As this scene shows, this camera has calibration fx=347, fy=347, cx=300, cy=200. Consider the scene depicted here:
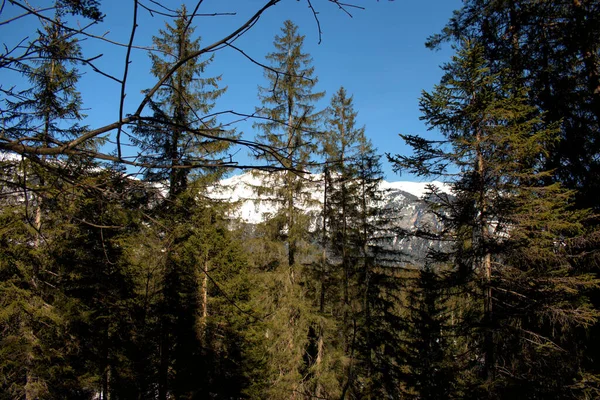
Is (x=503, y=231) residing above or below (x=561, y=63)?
below

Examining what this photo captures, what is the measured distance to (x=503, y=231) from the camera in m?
6.29

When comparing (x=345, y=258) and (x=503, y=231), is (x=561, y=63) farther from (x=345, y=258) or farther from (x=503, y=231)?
(x=345, y=258)

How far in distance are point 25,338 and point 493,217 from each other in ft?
35.2

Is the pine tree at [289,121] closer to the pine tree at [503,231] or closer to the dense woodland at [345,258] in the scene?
the dense woodland at [345,258]

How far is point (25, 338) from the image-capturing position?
27.2 ft

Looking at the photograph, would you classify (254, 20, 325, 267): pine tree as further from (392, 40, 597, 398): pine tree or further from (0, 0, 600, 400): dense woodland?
(392, 40, 597, 398): pine tree

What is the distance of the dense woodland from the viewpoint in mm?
6004

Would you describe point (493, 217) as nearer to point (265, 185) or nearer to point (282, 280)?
point (282, 280)

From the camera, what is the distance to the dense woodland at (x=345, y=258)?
6.00m

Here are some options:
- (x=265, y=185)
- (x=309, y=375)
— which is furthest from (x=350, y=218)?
(x=309, y=375)

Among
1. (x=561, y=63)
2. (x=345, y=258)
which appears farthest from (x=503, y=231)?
(x=345, y=258)

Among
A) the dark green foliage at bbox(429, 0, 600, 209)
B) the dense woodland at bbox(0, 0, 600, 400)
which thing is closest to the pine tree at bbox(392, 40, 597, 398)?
the dense woodland at bbox(0, 0, 600, 400)

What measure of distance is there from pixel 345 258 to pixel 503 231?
24.8 feet

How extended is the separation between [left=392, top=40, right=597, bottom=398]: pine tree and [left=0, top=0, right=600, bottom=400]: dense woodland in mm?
38
